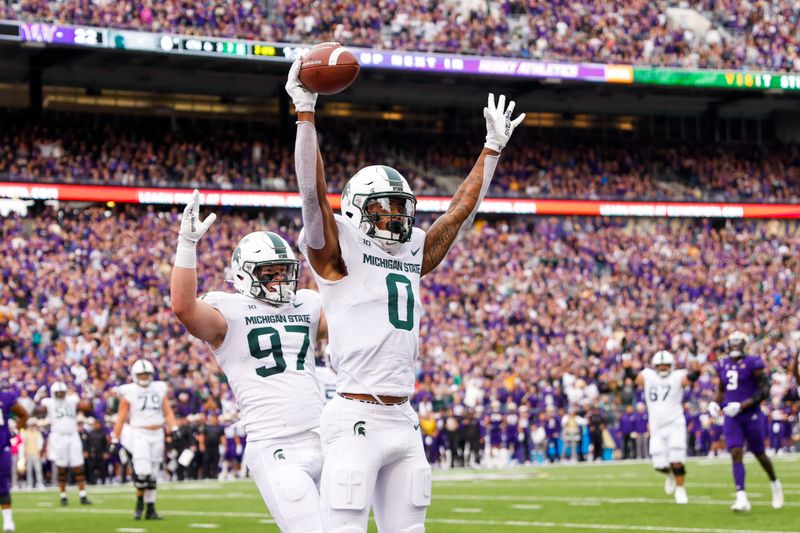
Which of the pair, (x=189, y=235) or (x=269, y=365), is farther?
(x=269, y=365)

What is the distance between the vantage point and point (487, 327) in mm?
28344

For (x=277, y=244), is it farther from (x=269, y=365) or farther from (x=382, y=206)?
(x=382, y=206)

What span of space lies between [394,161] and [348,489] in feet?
98.0

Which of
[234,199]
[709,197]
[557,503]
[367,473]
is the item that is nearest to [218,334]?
[367,473]

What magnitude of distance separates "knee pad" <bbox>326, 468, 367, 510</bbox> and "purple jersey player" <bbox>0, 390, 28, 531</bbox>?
786cm

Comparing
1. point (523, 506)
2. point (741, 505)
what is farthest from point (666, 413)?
point (741, 505)

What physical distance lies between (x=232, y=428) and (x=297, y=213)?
11.8 meters

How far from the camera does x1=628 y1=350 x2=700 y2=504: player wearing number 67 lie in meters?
14.8

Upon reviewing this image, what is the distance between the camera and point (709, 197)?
36.2 metres

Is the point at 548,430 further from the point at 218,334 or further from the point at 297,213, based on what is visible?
the point at 218,334

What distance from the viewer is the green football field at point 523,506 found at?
11.6 m

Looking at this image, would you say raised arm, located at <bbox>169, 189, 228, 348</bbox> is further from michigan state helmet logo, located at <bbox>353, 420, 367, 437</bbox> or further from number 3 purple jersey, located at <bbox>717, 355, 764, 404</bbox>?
number 3 purple jersey, located at <bbox>717, 355, 764, 404</bbox>

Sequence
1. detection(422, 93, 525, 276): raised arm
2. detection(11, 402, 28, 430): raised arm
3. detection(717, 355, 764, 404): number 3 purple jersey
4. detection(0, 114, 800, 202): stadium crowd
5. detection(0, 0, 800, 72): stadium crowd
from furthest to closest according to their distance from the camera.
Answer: detection(0, 114, 800, 202): stadium crowd
detection(0, 0, 800, 72): stadium crowd
detection(717, 355, 764, 404): number 3 purple jersey
detection(11, 402, 28, 430): raised arm
detection(422, 93, 525, 276): raised arm

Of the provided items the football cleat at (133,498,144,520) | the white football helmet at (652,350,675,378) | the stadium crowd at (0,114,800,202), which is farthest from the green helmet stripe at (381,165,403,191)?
the stadium crowd at (0,114,800,202)
